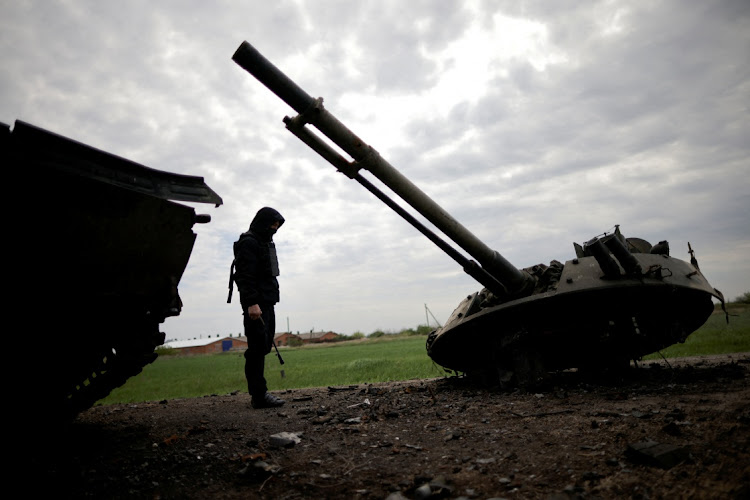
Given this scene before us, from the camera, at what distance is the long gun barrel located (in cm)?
383

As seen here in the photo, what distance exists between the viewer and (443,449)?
120 inches

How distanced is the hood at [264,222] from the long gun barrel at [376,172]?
1.36 metres

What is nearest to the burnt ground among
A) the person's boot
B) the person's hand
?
the person's boot

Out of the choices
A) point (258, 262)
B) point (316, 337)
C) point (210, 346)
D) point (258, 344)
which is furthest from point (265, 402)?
point (316, 337)

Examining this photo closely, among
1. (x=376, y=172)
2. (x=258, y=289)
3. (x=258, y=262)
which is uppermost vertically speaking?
(x=376, y=172)

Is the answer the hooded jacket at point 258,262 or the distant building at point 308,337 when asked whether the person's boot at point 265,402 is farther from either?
the distant building at point 308,337

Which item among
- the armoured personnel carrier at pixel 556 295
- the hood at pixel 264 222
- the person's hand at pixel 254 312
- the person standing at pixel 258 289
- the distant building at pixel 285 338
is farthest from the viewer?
the distant building at pixel 285 338

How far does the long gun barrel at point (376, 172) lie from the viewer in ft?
12.6

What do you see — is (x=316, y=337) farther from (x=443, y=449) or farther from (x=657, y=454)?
(x=657, y=454)

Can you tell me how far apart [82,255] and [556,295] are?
14.7ft

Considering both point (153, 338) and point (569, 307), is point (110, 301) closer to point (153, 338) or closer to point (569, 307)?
point (153, 338)

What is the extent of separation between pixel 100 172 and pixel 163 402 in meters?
4.85

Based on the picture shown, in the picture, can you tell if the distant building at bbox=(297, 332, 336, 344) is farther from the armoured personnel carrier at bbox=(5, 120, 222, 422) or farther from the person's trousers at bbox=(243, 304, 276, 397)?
the armoured personnel carrier at bbox=(5, 120, 222, 422)

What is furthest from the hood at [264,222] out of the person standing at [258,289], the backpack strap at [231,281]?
the backpack strap at [231,281]
